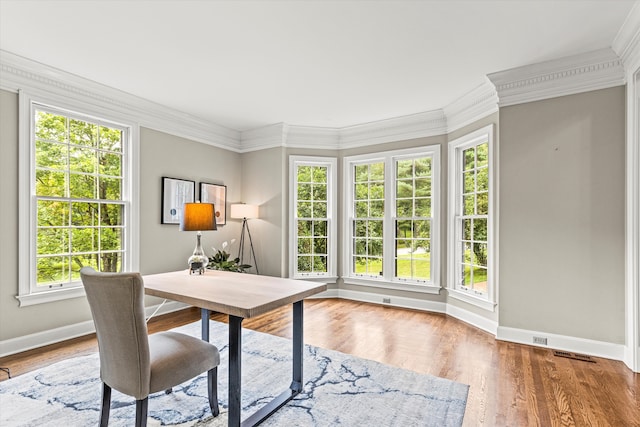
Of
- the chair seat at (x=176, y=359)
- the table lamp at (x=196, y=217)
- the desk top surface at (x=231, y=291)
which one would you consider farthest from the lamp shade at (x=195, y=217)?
the chair seat at (x=176, y=359)

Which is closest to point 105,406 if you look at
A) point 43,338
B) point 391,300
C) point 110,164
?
point 43,338

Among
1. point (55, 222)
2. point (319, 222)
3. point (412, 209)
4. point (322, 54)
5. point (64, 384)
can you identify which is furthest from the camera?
point (319, 222)

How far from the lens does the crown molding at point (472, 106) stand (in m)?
3.62

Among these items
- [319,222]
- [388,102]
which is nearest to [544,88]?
[388,102]

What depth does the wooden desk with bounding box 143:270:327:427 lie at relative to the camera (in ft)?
6.07

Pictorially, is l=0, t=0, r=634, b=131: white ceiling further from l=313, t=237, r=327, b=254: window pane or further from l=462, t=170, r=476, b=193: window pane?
l=313, t=237, r=327, b=254: window pane

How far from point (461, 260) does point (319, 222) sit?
7.24ft

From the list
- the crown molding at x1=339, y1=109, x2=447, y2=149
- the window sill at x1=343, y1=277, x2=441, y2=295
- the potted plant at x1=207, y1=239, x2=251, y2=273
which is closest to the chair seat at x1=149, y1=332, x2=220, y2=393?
the potted plant at x1=207, y1=239, x2=251, y2=273

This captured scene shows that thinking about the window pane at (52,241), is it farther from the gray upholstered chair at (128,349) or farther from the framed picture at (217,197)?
the gray upholstered chair at (128,349)

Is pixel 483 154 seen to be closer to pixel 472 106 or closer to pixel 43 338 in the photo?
pixel 472 106

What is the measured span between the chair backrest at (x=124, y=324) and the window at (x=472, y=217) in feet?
11.2

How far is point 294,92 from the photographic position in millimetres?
3889

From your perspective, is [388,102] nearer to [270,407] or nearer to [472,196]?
[472,196]

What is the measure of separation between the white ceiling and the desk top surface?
6.38 ft
